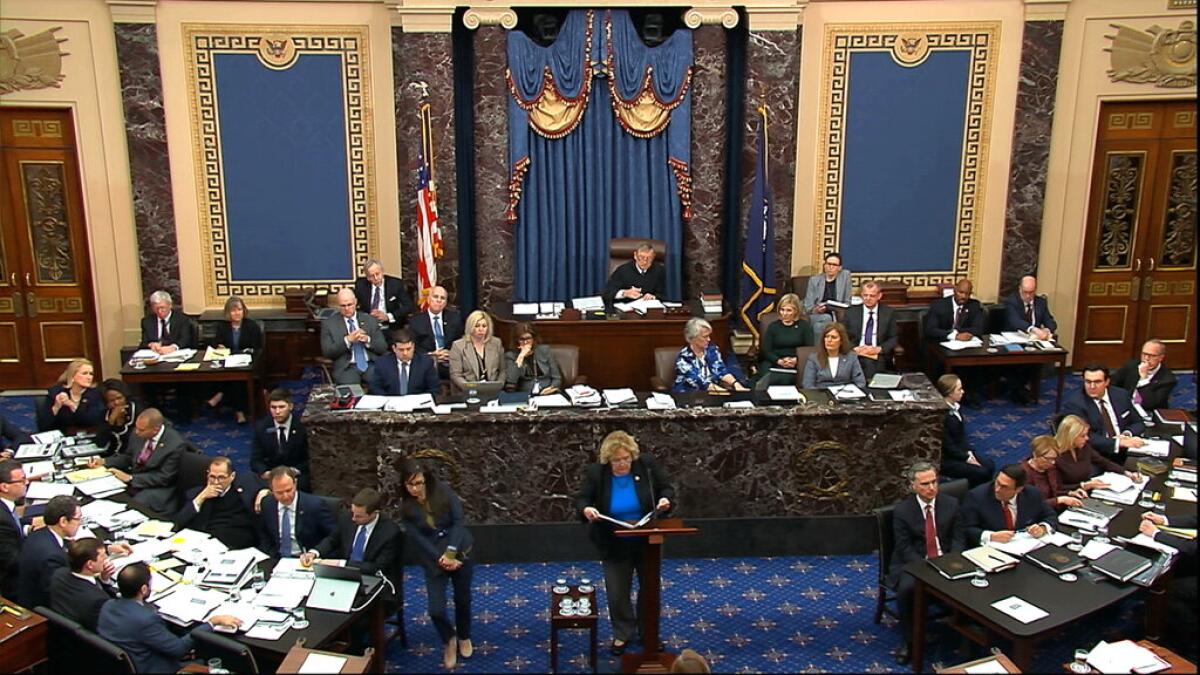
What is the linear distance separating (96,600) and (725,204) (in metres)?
7.60

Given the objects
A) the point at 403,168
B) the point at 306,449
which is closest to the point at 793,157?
the point at 403,168

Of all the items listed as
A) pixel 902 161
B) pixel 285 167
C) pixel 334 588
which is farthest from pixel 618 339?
pixel 334 588

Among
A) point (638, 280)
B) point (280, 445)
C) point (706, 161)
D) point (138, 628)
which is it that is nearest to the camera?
point (138, 628)

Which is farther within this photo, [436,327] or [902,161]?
[902,161]

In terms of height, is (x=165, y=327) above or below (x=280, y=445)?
above

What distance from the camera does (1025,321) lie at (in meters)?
11.1

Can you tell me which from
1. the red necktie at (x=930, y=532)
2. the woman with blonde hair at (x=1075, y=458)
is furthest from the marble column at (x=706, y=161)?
the red necktie at (x=930, y=532)

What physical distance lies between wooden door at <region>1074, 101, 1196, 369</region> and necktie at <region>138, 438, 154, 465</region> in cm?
914

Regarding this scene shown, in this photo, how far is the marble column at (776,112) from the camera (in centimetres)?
1116

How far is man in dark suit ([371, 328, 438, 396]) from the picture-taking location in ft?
29.1

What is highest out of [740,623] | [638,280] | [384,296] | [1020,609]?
[638,280]

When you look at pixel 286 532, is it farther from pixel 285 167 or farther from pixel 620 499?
pixel 285 167

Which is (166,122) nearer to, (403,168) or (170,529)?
(403,168)

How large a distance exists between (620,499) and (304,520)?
1.90m
